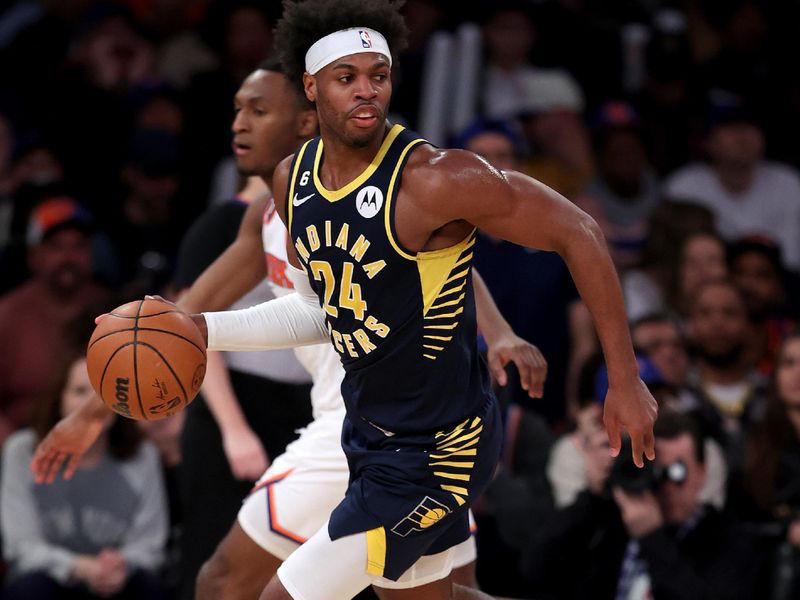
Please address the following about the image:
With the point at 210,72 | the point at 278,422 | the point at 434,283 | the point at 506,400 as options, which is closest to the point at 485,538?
the point at 506,400

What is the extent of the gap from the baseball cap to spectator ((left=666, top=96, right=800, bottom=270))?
129 inches

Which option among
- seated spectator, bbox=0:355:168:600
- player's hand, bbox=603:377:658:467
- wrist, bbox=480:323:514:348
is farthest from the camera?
seated spectator, bbox=0:355:168:600

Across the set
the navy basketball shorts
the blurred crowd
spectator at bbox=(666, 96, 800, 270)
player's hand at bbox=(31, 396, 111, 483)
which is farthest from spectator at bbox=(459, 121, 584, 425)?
the navy basketball shorts

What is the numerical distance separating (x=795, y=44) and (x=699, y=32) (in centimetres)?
62

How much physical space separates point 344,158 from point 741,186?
16.7ft

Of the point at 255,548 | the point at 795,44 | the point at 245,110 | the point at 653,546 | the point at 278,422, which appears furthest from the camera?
the point at 795,44

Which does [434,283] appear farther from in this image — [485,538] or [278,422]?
[485,538]

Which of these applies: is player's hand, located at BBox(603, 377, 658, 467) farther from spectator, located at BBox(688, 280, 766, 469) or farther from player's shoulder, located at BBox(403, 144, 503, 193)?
spectator, located at BBox(688, 280, 766, 469)

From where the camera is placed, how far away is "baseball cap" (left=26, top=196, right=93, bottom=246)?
22.7ft

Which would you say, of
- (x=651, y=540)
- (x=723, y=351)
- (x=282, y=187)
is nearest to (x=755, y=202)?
Answer: (x=723, y=351)

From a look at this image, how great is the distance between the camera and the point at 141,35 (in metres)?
8.45

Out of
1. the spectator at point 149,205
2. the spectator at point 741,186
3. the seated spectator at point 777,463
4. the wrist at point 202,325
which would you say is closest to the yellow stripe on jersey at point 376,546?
the wrist at point 202,325

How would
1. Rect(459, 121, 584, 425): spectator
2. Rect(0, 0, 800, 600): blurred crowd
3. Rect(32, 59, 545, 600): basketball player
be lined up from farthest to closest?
Rect(459, 121, 584, 425): spectator → Rect(0, 0, 800, 600): blurred crowd → Rect(32, 59, 545, 600): basketball player

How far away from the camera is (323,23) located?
3.69 metres
